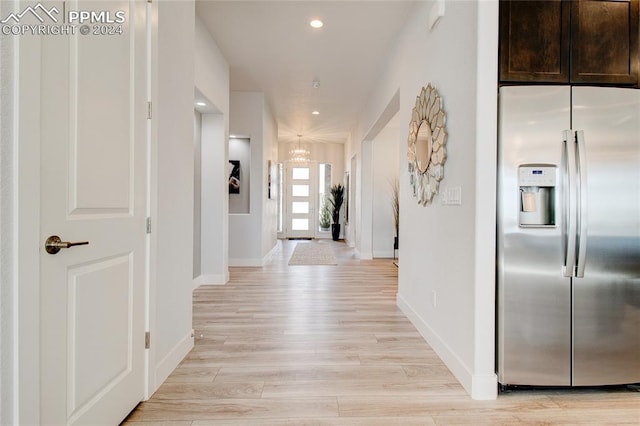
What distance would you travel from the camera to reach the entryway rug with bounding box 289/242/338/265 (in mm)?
6547

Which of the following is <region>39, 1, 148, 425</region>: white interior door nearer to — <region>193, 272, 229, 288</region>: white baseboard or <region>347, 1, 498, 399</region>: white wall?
<region>347, 1, 498, 399</region>: white wall

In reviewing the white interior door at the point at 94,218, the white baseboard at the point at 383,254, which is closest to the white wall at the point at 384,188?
the white baseboard at the point at 383,254

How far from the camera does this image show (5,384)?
3.67ft

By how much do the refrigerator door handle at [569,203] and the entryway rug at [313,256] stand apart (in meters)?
4.70

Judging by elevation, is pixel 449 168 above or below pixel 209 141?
below

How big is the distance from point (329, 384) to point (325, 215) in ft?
29.5

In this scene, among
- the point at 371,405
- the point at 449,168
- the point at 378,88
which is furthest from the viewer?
the point at 378,88

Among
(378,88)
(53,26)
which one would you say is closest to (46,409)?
(53,26)

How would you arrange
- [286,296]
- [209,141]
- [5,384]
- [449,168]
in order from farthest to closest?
[209,141] < [286,296] < [449,168] < [5,384]

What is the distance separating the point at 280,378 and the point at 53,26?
82.8 inches

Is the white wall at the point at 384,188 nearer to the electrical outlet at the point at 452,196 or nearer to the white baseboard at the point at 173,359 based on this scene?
the electrical outlet at the point at 452,196

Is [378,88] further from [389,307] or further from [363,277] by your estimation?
[389,307]

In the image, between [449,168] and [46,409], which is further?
[449,168]

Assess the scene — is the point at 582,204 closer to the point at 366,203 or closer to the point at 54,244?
the point at 54,244
